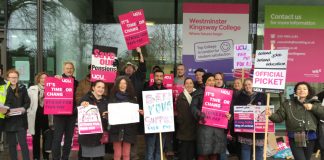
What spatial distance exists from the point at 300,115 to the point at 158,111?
2.36m

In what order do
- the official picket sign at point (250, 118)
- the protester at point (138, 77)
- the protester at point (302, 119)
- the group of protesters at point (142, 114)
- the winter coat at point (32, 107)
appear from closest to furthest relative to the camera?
the protester at point (302, 119)
the group of protesters at point (142, 114)
the official picket sign at point (250, 118)
the protester at point (138, 77)
the winter coat at point (32, 107)

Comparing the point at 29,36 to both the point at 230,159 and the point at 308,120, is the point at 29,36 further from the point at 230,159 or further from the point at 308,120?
the point at 308,120

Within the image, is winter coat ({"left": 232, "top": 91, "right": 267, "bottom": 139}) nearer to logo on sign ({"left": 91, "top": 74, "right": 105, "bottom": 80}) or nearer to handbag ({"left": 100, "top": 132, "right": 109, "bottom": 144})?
handbag ({"left": 100, "top": 132, "right": 109, "bottom": 144})

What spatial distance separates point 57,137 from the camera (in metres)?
7.89

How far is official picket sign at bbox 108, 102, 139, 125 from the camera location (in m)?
7.11

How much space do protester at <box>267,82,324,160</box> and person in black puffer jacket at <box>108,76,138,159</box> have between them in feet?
7.71

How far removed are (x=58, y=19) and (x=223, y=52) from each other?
4734mm

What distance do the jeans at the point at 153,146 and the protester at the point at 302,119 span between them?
2.15m

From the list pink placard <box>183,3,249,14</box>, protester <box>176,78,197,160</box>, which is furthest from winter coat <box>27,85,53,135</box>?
pink placard <box>183,3,249,14</box>

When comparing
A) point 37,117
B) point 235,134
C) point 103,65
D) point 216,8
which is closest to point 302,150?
point 235,134

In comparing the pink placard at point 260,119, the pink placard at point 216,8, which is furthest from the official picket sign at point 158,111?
the pink placard at point 216,8

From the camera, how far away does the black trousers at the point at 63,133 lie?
7882mm

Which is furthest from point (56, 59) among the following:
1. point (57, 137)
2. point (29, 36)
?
point (57, 137)

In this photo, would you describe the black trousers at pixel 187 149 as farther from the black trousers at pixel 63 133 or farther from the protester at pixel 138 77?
the black trousers at pixel 63 133
